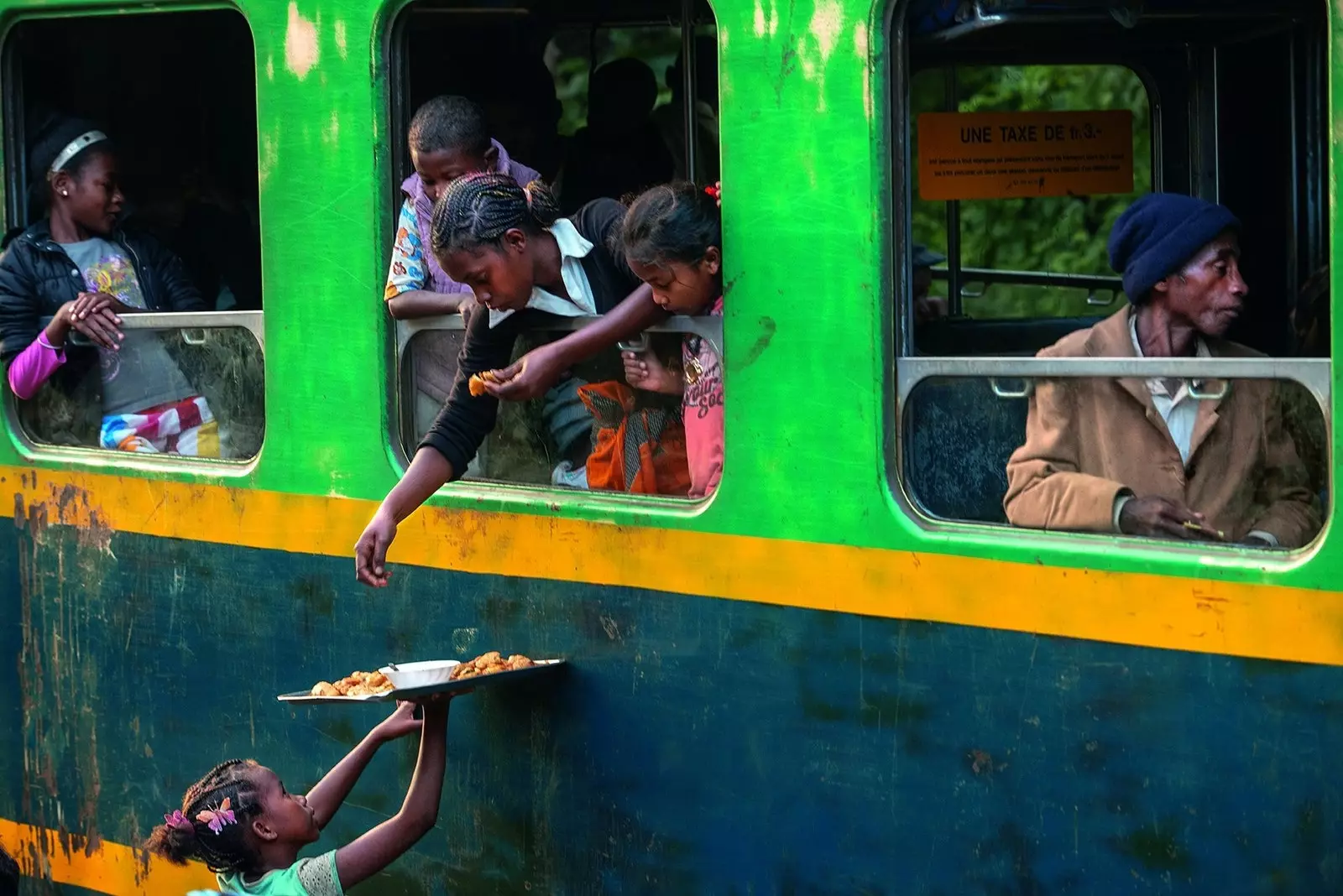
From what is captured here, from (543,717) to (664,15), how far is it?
214 centimetres

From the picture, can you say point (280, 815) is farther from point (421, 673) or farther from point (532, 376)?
point (532, 376)

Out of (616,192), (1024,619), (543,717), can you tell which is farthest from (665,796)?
(616,192)

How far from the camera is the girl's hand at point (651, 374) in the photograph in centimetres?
346

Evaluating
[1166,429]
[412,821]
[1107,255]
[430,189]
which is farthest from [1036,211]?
[1166,429]

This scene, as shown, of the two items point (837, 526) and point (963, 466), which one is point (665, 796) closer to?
point (837, 526)

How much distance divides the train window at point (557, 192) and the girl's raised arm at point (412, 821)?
1.76 ft

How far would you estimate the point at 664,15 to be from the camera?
4.91 m

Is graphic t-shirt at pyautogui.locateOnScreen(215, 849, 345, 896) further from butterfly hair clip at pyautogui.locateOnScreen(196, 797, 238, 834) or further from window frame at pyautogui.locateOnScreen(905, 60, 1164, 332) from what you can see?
window frame at pyautogui.locateOnScreen(905, 60, 1164, 332)

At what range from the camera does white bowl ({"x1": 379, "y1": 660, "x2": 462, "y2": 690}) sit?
3.63 m

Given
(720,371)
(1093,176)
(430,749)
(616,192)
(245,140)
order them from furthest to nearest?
(245,140)
(616,192)
(1093,176)
(430,749)
(720,371)

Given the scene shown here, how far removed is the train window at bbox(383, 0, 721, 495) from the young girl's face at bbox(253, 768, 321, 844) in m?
0.74

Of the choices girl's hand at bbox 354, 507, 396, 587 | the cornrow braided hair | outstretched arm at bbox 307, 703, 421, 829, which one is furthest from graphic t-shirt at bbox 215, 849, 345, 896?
the cornrow braided hair

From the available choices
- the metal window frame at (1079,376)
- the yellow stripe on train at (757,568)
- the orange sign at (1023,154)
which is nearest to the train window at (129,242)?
the yellow stripe on train at (757,568)

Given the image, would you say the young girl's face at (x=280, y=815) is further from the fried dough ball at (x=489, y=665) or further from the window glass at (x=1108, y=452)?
the window glass at (x=1108, y=452)
